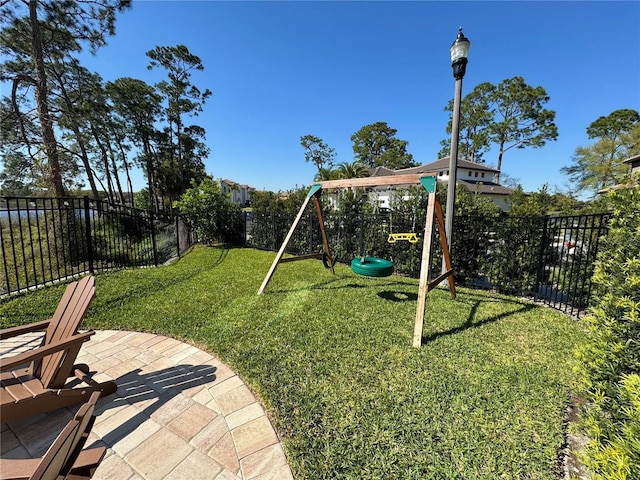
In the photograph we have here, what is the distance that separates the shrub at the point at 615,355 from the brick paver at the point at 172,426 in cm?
175

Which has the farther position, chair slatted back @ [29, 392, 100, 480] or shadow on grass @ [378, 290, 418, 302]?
shadow on grass @ [378, 290, 418, 302]

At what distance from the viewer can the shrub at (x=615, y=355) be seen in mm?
1265

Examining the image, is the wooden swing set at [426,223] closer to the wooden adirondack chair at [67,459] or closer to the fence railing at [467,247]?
the fence railing at [467,247]

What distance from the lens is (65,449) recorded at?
40.5 inches

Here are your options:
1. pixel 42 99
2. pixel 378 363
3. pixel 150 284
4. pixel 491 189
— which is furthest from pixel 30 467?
pixel 491 189

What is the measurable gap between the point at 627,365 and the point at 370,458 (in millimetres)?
1610

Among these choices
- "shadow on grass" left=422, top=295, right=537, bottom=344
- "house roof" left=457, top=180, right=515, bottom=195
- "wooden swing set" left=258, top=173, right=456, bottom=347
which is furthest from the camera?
"house roof" left=457, top=180, right=515, bottom=195

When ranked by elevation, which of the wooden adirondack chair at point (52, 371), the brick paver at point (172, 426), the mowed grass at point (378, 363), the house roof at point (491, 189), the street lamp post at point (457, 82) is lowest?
the brick paver at point (172, 426)

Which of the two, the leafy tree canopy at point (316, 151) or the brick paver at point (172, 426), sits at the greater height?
the leafy tree canopy at point (316, 151)

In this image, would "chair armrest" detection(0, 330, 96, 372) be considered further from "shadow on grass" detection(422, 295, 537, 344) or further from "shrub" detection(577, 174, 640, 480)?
"shadow on grass" detection(422, 295, 537, 344)

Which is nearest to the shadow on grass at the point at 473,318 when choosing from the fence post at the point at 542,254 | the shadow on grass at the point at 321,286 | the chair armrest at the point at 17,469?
the fence post at the point at 542,254

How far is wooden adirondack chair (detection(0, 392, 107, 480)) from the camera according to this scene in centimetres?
97

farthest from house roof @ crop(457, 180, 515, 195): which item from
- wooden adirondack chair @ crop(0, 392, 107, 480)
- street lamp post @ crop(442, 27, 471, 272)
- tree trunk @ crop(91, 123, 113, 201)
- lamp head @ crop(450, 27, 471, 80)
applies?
tree trunk @ crop(91, 123, 113, 201)

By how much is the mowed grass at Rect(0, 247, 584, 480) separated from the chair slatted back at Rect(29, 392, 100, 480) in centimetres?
122
